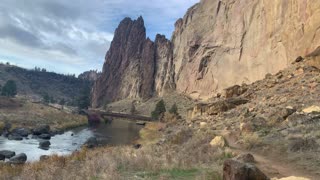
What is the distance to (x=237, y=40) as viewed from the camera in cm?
9294

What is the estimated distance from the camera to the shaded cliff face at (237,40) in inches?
2024

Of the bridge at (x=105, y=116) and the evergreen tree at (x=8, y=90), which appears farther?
the evergreen tree at (x=8, y=90)

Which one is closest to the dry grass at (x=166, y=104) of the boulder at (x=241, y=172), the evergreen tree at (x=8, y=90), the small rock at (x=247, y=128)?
the evergreen tree at (x=8, y=90)

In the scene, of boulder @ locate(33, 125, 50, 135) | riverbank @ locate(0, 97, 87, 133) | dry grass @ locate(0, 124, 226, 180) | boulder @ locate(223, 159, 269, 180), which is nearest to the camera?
boulder @ locate(223, 159, 269, 180)

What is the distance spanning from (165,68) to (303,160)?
540 feet

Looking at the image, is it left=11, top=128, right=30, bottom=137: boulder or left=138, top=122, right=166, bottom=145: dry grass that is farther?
left=11, top=128, right=30, bottom=137: boulder

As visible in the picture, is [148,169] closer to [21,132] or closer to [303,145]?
[303,145]

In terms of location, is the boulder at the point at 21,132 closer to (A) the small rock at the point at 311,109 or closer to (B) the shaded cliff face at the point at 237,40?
(B) the shaded cliff face at the point at 237,40

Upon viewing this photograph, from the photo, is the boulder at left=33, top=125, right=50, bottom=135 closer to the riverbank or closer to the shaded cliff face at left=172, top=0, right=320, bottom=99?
the riverbank

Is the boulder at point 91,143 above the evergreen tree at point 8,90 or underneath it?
underneath

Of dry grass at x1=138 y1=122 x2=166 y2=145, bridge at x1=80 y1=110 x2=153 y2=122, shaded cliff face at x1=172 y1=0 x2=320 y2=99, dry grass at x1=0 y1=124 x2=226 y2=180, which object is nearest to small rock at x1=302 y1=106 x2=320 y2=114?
dry grass at x1=0 y1=124 x2=226 y2=180

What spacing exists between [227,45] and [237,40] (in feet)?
32.9

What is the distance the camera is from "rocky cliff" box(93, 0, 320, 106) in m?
52.6

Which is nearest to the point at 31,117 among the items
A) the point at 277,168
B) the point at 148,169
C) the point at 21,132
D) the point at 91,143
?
the point at 21,132
